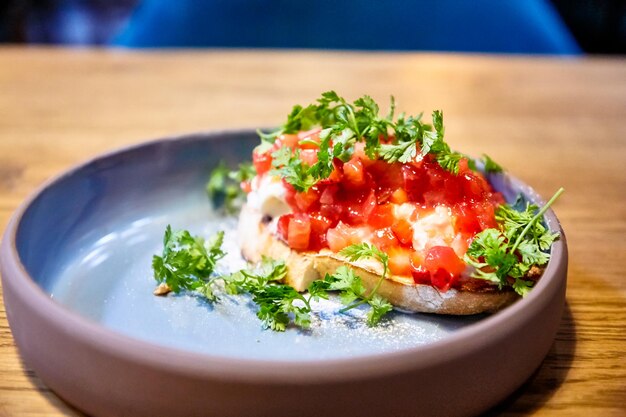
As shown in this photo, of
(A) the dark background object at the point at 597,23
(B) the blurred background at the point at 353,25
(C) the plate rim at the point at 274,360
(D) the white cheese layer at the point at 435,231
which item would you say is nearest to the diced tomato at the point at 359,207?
(D) the white cheese layer at the point at 435,231

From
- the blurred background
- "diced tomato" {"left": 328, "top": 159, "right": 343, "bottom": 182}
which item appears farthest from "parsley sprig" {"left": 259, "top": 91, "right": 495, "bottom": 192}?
the blurred background

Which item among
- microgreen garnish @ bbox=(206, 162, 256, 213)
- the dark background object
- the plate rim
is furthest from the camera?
the dark background object

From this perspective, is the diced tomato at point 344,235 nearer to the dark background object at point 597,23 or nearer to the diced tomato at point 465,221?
the diced tomato at point 465,221

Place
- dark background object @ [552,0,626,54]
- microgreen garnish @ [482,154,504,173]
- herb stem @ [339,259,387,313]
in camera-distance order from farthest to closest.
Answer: dark background object @ [552,0,626,54], microgreen garnish @ [482,154,504,173], herb stem @ [339,259,387,313]

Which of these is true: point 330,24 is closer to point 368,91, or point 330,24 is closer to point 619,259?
point 368,91

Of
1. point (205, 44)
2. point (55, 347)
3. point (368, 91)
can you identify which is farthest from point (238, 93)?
point (55, 347)

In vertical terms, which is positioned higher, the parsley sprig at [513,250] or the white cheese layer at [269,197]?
the parsley sprig at [513,250]

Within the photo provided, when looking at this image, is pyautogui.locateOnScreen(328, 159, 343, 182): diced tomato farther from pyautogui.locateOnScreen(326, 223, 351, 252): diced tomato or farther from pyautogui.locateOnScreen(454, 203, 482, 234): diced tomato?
pyautogui.locateOnScreen(454, 203, 482, 234): diced tomato

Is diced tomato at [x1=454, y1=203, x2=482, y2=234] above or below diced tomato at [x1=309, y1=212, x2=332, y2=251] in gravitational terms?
above
